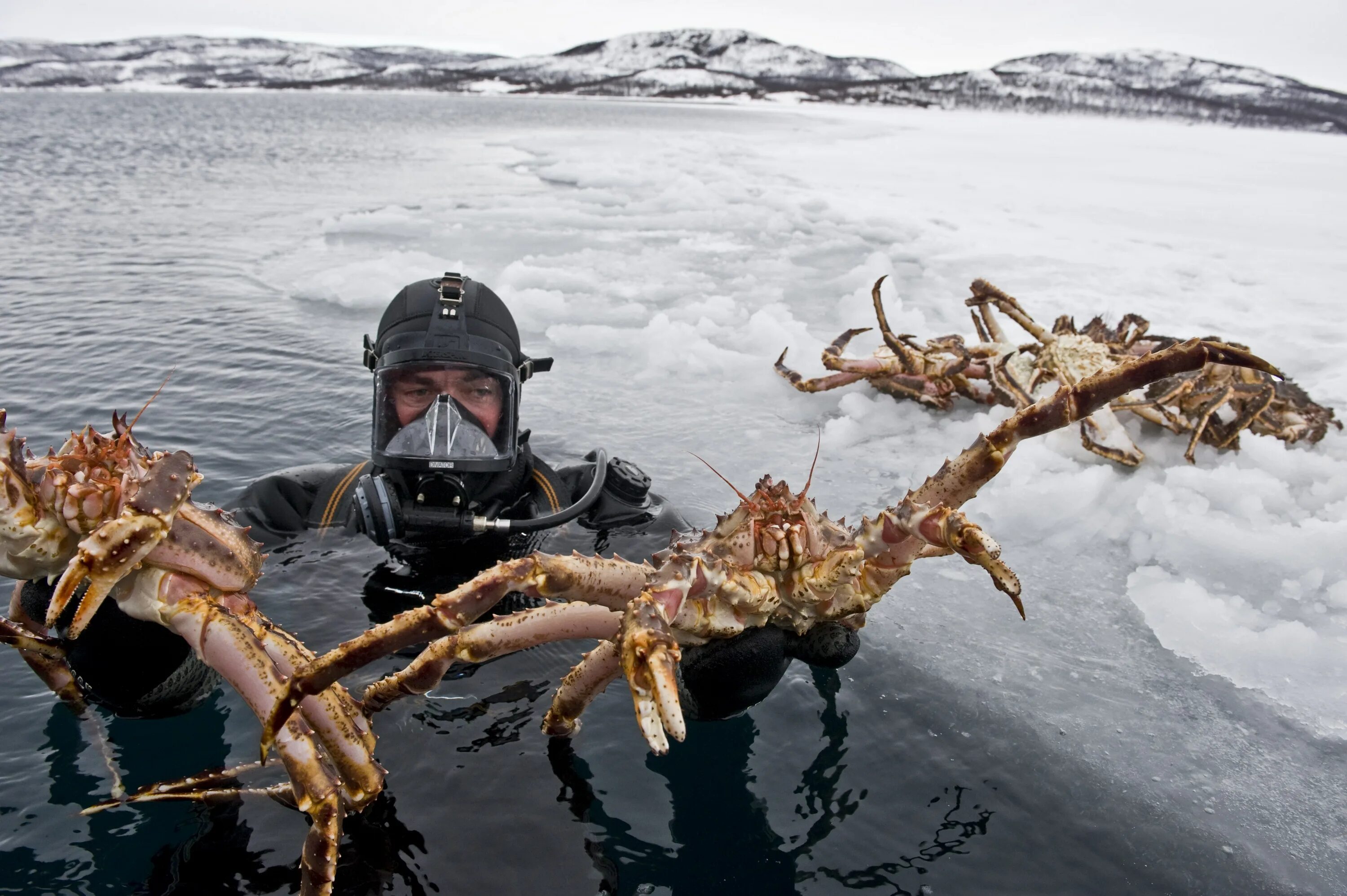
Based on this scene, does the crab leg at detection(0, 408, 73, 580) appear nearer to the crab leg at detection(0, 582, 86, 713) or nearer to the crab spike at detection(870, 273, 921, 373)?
the crab leg at detection(0, 582, 86, 713)

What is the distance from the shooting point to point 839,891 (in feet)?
7.51

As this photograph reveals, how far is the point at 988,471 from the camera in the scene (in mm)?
2318

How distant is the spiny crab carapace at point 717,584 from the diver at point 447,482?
377 mm

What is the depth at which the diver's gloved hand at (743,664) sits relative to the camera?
264cm

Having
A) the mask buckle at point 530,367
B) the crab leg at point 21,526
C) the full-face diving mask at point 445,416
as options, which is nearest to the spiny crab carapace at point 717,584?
the crab leg at point 21,526

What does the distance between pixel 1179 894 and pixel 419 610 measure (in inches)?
84.3

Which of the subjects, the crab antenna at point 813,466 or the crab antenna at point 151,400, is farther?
the crab antenna at point 813,466

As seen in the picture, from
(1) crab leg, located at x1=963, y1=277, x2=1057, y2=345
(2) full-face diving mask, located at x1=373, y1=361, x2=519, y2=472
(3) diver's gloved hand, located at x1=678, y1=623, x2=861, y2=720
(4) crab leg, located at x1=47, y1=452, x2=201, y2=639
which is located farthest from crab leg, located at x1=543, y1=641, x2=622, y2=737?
Result: (1) crab leg, located at x1=963, y1=277, x2=1057, y2=345

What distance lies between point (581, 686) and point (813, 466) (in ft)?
4.28

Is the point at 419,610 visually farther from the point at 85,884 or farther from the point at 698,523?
the point at 698,523

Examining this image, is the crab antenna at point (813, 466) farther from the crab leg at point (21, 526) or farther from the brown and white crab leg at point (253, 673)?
the crab leg at point (21, 526)

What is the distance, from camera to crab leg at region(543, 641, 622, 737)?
2.51m

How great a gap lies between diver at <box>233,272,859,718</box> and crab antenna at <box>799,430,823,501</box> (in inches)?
19.1

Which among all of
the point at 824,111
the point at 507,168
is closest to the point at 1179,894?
the point at 507,168
